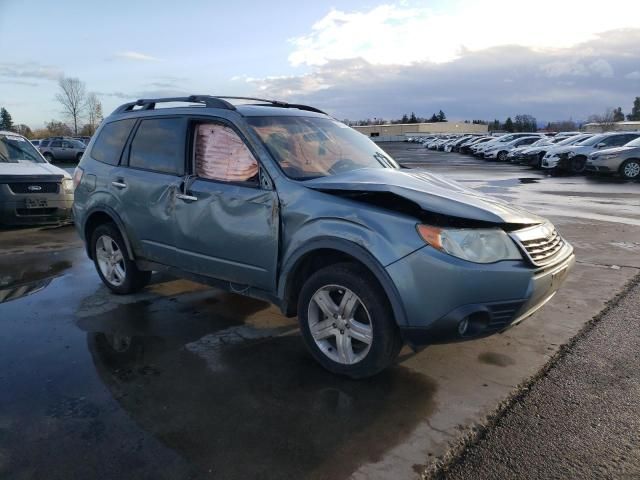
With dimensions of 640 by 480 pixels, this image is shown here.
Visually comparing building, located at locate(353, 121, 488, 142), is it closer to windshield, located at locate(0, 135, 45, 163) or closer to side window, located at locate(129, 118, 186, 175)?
windshield, located at locate(0, 135, 45, 163)

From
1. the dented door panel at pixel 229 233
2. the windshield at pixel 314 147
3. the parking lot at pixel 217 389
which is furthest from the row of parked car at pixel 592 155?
the dented door panel at pixel 229 233

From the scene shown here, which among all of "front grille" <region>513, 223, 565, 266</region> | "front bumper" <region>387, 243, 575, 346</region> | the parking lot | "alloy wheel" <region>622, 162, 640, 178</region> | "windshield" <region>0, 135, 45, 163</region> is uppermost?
"windshield" <region>0, 135, 45, 163</region>

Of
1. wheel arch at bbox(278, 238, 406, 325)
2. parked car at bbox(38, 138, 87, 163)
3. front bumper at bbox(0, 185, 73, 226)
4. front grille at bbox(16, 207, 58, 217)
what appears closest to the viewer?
wheel arch at bbox(278, 238, 406, 325)

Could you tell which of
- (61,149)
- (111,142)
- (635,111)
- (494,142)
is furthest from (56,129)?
(635,111)

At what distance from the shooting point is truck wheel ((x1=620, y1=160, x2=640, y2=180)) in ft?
56.8

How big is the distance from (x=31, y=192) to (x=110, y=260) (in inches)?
183

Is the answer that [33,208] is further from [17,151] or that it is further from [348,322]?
[348,322]

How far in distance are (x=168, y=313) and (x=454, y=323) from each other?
2.92 meters

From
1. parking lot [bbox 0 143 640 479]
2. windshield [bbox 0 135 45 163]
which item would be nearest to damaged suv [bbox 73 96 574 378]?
parking lot [bbox 0 143 640 479]

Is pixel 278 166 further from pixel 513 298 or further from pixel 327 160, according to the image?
pixel 513 298

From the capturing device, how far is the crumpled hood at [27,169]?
29.4 ft

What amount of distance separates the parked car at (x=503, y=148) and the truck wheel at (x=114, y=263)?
2958 cm

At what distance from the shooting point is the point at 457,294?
300 centimetres

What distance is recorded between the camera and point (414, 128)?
119 m
